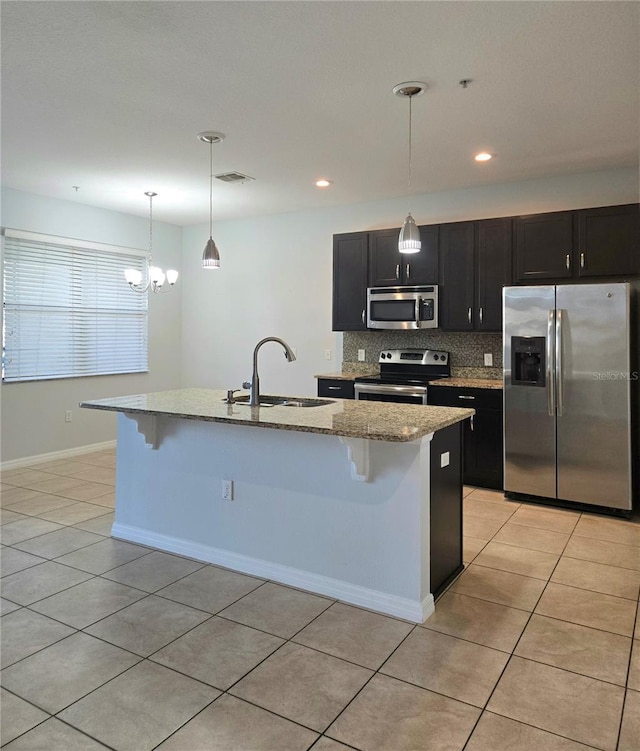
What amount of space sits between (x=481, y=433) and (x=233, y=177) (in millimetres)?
3022

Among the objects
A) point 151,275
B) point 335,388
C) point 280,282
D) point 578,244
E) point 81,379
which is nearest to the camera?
point 578,244

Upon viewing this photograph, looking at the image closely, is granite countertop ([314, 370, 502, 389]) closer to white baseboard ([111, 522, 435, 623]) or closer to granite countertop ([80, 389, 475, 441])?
granite countertop ([80, 389, 475, 441])

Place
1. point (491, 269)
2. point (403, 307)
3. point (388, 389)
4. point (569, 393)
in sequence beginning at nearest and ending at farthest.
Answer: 1. point (569, 393)
2. point (491, 269)
3. point (388, 389)
4. point (403, 307)

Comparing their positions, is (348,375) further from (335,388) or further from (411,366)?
(411,366)

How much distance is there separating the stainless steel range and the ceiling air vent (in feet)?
6.70

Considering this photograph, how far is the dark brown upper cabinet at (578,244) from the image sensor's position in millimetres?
4242

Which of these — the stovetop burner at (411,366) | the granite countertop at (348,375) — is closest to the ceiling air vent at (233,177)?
the granite countertop at (348,375)

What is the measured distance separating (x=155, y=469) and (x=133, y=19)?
2.35 meters

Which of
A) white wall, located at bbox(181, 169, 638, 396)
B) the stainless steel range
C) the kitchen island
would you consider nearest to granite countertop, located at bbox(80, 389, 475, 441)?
the kitchen island

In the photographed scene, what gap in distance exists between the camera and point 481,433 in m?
4.66

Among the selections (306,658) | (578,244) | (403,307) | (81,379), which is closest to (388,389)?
(403,307)

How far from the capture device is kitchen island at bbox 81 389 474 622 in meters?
2.62

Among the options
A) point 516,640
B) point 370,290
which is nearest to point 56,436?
point 370,290

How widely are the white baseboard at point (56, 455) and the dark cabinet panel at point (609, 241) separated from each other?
509 centimetres
